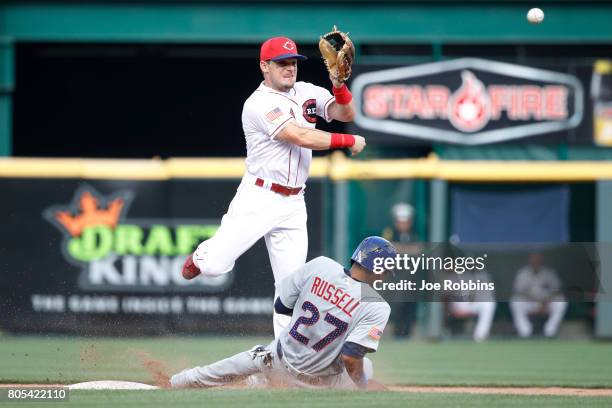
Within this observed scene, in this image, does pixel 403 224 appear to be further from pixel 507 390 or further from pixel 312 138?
pixel 312 138

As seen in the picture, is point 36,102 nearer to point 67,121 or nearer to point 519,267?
point 67,121

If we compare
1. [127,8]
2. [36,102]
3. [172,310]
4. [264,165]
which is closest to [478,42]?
[127,8]

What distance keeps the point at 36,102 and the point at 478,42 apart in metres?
6.98

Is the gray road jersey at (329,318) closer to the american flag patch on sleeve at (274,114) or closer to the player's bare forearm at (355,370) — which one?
the player's bare forearm at (355,370)

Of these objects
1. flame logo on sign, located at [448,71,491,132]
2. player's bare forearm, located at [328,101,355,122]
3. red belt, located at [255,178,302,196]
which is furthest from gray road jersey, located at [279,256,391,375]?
flame logo on sign, located at [448,71,491,132]

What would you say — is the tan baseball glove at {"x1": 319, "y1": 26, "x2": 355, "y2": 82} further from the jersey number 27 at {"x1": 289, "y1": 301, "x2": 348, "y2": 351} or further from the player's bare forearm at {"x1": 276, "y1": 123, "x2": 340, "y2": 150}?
the jersey number 27 at {"x1": 289, "y1": 301, "x2": 348, "y2": 351}

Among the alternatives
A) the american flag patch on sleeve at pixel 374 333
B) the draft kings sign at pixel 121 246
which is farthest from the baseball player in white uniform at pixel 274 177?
the draft kings sign at pixel 121 246

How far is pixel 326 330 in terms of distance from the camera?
22.3 ft

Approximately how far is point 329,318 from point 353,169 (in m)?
7.52

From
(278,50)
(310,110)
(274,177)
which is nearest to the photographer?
(278,50)

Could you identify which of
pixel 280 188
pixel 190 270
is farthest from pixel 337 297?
pixel 190 270

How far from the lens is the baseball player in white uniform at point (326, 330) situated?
6754 mm

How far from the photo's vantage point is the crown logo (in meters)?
13.2

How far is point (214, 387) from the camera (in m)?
7.13
